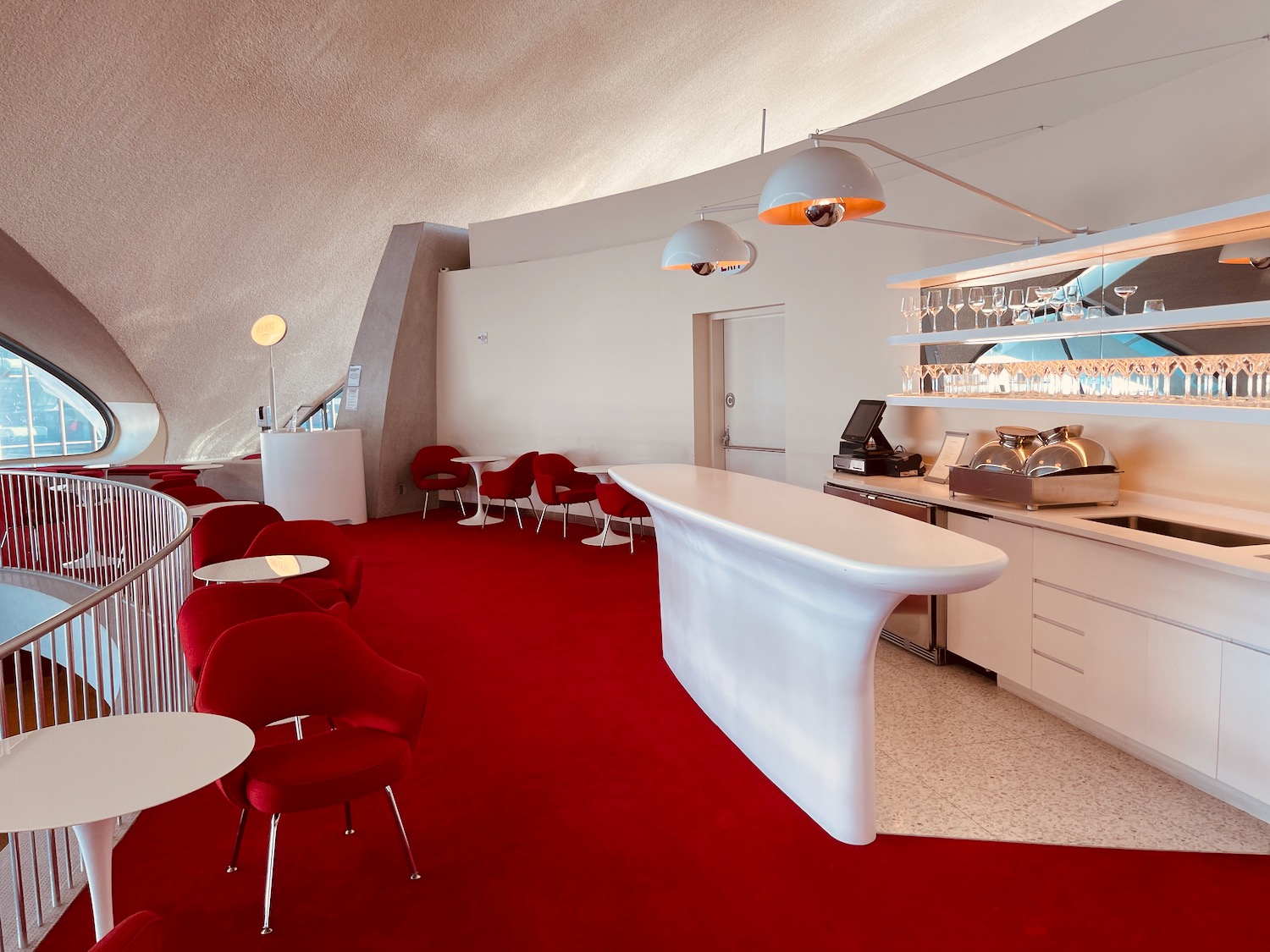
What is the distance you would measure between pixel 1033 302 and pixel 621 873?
3.45 metres

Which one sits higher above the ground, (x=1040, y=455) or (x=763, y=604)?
(x=1040, y=455)

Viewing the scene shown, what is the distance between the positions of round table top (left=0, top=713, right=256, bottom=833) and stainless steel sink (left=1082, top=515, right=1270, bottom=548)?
3561mm

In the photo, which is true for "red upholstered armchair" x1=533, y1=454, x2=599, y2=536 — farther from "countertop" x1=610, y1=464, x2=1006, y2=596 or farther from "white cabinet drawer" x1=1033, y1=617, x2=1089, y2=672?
"white cabinet drawer" x1=1033, y1=617, x2=1089, y2=672

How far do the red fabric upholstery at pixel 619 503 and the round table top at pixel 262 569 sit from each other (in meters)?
3.49

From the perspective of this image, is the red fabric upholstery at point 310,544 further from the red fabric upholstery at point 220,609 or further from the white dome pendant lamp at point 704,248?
the white dome pendant lamp at point 704,248

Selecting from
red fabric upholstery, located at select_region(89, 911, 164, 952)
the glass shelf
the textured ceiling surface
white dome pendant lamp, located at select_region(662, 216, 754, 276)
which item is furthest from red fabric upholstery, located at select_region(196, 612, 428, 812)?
the textured ceiling surface

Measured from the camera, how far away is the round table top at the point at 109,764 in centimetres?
173

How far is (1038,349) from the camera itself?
5004 mm

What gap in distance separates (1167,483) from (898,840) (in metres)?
2.45

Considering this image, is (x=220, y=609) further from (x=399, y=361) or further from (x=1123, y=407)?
(x=399, y=361)

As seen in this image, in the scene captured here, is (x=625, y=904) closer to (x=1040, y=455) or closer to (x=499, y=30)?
(x=1040, y=455)

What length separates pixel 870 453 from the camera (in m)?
5.70

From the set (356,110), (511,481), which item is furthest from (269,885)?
(356,110)

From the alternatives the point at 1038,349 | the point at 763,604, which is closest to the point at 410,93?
the point at 1038,349
